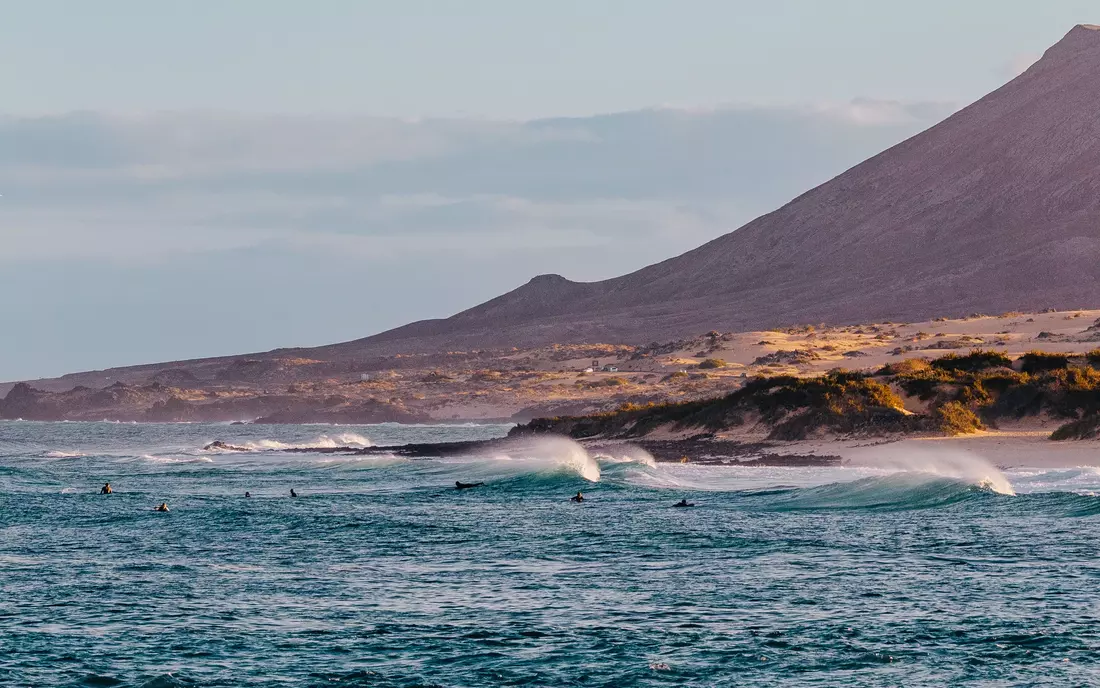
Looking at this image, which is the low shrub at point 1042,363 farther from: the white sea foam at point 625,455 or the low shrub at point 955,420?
the white sea foam at point 625,455

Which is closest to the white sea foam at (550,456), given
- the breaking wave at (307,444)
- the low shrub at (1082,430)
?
the breaking wave at (307,444)

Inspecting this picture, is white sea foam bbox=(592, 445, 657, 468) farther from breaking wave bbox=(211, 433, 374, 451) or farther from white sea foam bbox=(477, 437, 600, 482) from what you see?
breaking wave bbox=(211, 433, 374, 451)

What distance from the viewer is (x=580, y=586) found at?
25812 millimetres

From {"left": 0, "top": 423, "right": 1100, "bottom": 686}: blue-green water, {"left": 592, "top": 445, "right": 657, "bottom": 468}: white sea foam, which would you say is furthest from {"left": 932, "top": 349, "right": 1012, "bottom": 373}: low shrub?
{"left": 0, "top": 423, "right": 1100, "bottom": 686}: blue-green water

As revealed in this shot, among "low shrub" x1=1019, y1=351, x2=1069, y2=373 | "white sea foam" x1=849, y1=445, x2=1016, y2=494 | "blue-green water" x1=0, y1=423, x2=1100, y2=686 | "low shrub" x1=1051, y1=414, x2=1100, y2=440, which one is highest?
"low shrub" x1=1019, y1=351, x2=1069, y2=373

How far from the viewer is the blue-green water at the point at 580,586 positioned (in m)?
19.1

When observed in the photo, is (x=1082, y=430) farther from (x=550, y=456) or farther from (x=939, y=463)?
(x=550, y=456)

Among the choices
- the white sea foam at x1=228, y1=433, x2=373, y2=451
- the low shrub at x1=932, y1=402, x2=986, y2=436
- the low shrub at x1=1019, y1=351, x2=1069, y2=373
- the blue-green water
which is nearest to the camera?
the blue-green water

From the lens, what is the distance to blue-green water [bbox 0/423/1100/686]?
1914cm

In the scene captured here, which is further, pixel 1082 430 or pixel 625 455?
pixel 625 455

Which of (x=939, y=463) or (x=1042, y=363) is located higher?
(x=1042, y=363)

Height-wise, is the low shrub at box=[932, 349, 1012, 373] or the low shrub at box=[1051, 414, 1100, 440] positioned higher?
the low shrub at box=[932, 349, 1012, 373]

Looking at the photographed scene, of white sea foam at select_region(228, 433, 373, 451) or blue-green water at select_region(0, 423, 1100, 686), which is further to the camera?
white sea foam at select_region(228, 433, 373, 451)

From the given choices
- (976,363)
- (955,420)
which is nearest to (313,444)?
(976,363)
